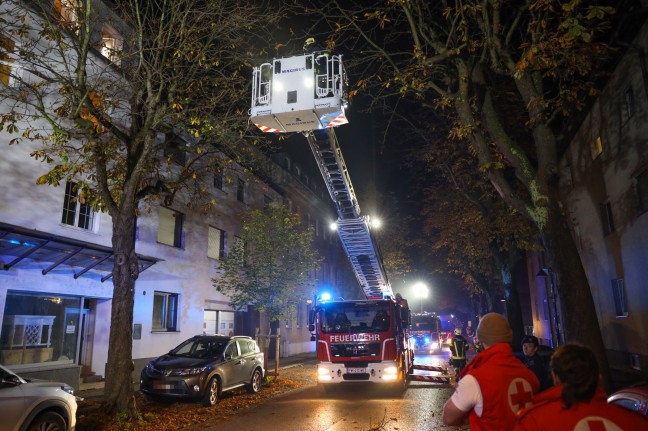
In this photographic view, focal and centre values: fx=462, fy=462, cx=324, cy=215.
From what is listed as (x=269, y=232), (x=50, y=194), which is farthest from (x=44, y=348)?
(x=269, y=232)

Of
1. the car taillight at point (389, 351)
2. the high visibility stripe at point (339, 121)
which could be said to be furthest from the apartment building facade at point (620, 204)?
the high visibility stripe at point (339, 121)

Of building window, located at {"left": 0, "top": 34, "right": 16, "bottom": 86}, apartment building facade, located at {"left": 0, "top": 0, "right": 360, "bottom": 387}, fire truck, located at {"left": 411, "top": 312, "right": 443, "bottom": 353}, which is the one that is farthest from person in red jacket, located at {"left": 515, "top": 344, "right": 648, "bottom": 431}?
fire truck, located at {"left": 411, "top": 312, "right": 443, "bottom": 353}

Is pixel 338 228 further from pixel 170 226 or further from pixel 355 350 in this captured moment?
pixel 170 226

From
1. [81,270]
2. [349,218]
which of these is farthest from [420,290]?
[81,270]

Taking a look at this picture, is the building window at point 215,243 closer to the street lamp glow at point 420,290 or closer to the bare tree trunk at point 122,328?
the bare tree trunk at point 122,328

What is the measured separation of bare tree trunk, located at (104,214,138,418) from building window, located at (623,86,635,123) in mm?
13387

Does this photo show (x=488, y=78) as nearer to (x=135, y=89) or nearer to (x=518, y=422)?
(x=135, y=89)

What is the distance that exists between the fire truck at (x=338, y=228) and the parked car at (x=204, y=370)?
209cm

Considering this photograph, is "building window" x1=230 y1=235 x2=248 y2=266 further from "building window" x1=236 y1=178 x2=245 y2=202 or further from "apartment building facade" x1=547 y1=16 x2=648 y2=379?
"apartment building facade" x1=547 y1=16 x2=648 y2=379

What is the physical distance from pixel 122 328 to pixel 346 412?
17.2ft

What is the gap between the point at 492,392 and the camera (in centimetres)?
307

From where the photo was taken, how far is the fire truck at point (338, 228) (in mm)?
10188

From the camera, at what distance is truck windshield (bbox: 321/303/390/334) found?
44.2 feet

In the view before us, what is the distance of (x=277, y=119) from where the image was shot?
1044cm
